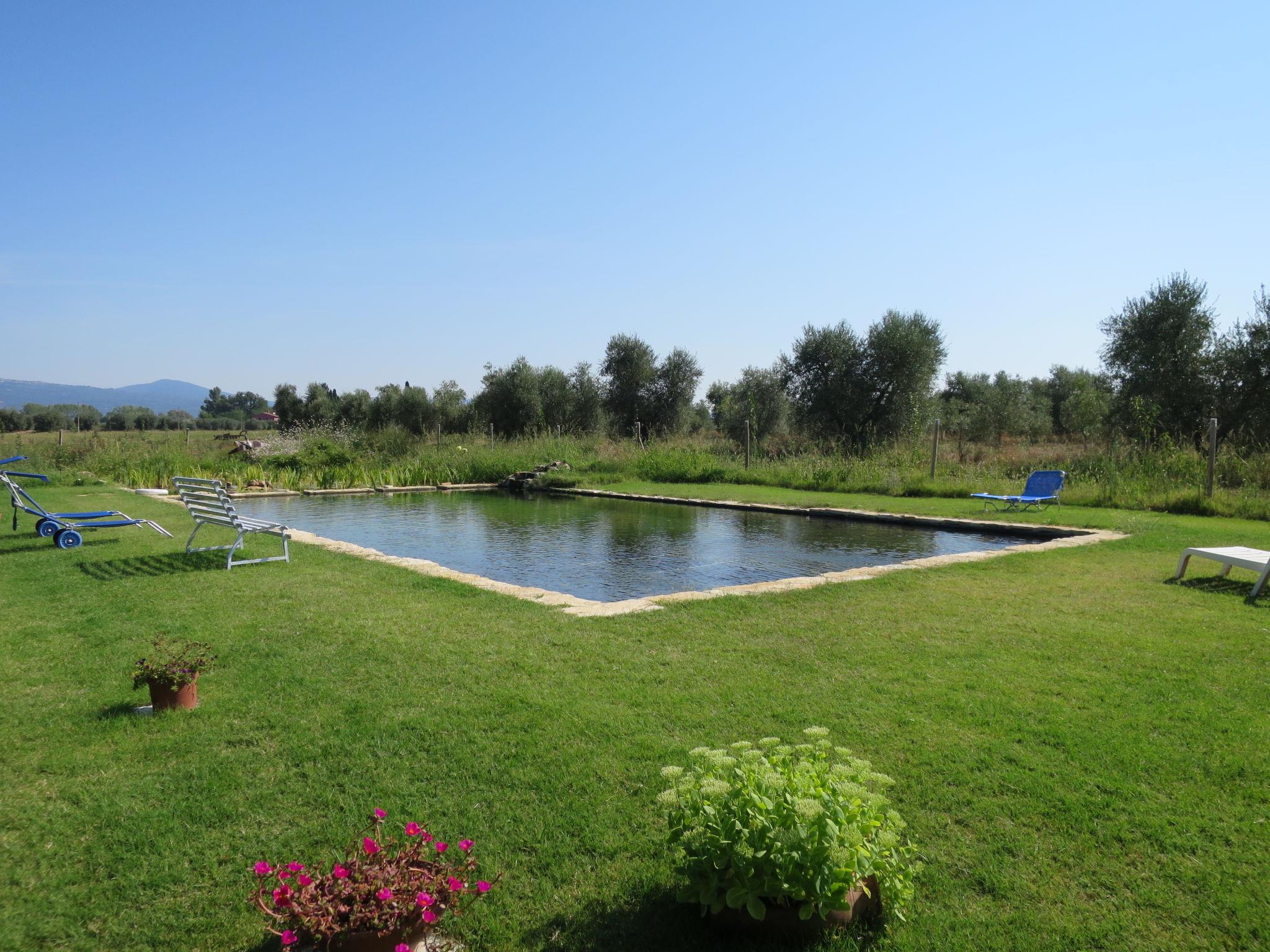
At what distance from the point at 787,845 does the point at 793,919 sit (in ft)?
0.89

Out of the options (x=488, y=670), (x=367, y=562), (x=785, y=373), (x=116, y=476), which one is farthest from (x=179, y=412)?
(x=488, y=670)

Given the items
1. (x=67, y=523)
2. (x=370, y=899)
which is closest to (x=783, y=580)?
(x=370, y=899)

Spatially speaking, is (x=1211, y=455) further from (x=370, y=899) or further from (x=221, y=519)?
(x=221, y=519)

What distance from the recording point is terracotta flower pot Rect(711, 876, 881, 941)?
185cm

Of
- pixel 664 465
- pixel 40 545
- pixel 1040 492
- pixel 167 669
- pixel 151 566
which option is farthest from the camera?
pixel 664 465

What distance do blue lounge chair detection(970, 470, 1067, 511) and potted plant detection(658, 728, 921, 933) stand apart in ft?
32.8

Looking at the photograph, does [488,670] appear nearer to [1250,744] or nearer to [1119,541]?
[1250,744]

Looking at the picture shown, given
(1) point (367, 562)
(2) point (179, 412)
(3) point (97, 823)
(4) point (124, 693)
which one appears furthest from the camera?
(2) point (179, 412)

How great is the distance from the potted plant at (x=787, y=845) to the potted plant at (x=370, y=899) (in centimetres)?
54

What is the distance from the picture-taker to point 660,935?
1.93m

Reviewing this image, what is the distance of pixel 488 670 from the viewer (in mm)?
3828

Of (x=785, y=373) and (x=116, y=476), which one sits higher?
(x=785, y=373)

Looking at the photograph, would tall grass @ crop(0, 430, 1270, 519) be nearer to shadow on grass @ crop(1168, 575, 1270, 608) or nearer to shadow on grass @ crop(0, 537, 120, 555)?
shadow on grass @ crop(1168, 575, 1270, 608)

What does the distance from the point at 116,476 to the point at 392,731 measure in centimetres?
1795
